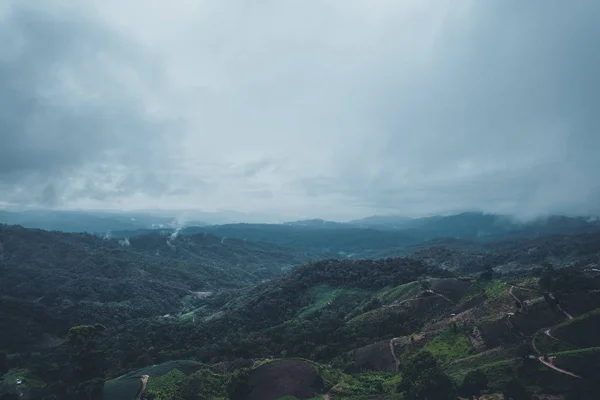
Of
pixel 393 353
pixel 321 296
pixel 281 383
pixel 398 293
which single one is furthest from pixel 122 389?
pixel 321 296

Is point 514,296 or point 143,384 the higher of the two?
point 514,296

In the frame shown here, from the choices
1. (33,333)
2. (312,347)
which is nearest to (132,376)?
(312,347)

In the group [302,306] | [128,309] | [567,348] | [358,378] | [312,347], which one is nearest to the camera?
[567,348]

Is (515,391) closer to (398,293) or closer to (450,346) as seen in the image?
(450,346)

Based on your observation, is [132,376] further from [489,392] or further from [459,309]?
[459,309]

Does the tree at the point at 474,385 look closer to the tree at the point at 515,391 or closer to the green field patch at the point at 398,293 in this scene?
the tree at the point at 515,391

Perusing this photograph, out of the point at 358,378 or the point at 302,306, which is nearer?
the point at 358,378
